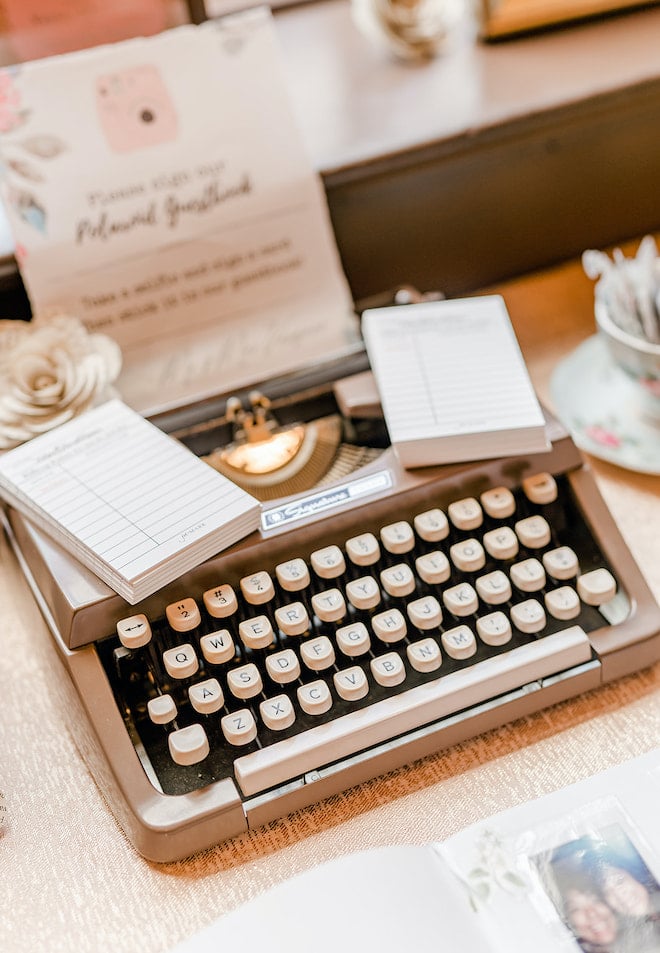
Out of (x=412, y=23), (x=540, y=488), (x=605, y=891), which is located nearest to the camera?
(x=605, y=891)

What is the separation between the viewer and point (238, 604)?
2.77 ft

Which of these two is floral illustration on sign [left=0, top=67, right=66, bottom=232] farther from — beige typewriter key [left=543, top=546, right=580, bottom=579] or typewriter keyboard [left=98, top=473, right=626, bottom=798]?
beige typewriter key [left=543, top=546, right=580, bottom=579]

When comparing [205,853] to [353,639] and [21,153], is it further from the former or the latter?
[21,153]

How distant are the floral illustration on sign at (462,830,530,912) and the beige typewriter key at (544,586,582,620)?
203 mm

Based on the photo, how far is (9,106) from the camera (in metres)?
0.92

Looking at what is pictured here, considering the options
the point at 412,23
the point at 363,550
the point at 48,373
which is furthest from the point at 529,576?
the point at 412,23

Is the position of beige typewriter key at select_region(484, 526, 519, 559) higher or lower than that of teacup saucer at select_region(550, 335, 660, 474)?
higher

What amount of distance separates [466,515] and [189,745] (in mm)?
301

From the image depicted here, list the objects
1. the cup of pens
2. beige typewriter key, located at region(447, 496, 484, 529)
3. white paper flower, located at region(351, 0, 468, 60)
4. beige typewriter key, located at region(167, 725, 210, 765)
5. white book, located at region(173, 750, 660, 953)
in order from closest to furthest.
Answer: white book, located at region(173, 750, 660, 953), beige typewriter key, located at region(167, 725, 210, 765), beige typewriter key, located at region(447, 496, 484, 529), the cup of pens, white paper flower, located at region(351, 0, 468, 60)

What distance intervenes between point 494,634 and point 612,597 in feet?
0.38

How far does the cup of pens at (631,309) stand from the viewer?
985mm

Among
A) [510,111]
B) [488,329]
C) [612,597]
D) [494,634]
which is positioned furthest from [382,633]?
[510,111]

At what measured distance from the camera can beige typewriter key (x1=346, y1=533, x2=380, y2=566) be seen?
0.83 metres

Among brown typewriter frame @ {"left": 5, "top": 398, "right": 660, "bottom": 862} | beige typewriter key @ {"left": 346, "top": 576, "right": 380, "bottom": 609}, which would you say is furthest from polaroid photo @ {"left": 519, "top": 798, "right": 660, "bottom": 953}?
beige typewriter key @ {"left": 346, "top": 576, "right": 380, "bottom": 609}
